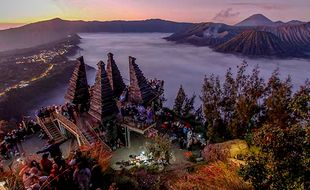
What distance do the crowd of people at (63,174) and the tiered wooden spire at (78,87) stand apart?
1152 centimetres

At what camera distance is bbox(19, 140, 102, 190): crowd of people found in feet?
26.8

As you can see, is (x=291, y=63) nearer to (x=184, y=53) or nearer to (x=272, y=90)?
(x=184, y=53)

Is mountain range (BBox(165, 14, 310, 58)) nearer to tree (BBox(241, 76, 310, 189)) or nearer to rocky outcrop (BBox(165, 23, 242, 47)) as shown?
rocky outcrop (BBox(165, 23, 242, 47))

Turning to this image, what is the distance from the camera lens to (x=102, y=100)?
1864 cm

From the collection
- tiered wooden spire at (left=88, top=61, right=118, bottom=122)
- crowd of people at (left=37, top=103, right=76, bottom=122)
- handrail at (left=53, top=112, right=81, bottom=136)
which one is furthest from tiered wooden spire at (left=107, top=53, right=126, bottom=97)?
handrail at (left=53, top=112, right=81, bottom=136)

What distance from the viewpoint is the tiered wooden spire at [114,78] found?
21516 mm

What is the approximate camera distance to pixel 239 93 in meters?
19.5

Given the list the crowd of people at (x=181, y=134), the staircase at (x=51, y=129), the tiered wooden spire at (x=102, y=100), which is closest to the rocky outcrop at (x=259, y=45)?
the crowd of people at (x=181, y=134)

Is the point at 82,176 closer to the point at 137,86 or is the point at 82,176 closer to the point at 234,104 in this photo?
the point at 137,86

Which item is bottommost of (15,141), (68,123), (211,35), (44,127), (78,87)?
(15,141)

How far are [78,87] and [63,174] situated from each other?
12.8m

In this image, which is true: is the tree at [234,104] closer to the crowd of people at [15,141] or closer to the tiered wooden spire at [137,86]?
the tiered wooden spire at [137,86]

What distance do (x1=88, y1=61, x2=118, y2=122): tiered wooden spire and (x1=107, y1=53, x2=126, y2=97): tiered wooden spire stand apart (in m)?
2.56

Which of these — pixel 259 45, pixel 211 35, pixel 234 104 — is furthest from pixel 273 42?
pixel 234 104
